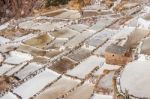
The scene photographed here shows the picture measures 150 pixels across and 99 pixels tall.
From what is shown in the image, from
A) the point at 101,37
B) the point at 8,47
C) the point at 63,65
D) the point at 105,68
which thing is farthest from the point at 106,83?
the point at 8,47

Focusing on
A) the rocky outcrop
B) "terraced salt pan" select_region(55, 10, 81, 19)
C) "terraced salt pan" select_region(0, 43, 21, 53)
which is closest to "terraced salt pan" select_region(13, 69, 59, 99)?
"terraced salt pan" select_region(0, 43, 21, 53)

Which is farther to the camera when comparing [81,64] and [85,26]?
[85,26]

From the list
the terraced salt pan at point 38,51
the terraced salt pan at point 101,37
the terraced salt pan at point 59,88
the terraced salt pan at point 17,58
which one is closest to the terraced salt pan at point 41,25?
the terraced salt pan at point 38,51

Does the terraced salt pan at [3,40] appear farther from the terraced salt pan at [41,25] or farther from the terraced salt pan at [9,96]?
the terraced salt pan at [9,96]

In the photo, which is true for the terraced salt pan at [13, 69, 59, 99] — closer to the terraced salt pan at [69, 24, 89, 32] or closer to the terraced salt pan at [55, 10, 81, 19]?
the terraced salt pan at [69, 24, 89, 32]

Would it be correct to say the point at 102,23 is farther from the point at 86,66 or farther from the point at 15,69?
the point at 15,69

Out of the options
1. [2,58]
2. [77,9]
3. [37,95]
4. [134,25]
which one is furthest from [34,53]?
[77,9]

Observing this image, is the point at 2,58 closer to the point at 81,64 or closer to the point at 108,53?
the point at 81,64
